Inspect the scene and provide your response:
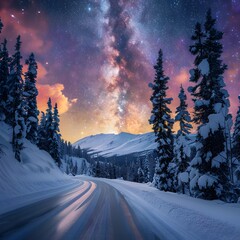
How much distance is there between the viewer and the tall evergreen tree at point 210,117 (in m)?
12.6

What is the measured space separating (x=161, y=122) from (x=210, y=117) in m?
12.0

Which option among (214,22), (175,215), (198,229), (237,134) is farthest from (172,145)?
(198,229)

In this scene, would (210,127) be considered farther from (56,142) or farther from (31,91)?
(56,142)

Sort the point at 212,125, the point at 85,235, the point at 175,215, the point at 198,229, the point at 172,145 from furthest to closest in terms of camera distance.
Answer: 1. the point at 172,145
2. the point at 212,125
3. the point at 175,215
4. the point at 198,229
5. the point at 85,235

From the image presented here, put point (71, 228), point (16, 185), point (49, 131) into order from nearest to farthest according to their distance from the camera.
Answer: point (71, 228)
point (16, 185)
point (49, 131)

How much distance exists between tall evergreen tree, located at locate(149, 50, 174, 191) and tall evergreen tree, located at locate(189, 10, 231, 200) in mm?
9224

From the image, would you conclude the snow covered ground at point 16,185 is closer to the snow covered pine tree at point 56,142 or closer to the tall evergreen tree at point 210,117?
the tall evergreen tree at point 210,117

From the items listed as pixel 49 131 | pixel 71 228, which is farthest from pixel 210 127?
pixel 49 131

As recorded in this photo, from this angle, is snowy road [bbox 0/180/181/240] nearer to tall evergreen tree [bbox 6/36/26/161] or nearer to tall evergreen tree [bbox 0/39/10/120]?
tall evergreen tree [bbox 6/36/26/161]

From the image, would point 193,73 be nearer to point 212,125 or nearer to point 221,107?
point 221,107

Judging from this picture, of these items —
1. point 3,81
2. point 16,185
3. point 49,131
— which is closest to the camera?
point 16,185

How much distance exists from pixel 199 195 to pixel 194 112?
5.62 meters

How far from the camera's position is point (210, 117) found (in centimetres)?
1268

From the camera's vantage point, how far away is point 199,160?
13.4m
